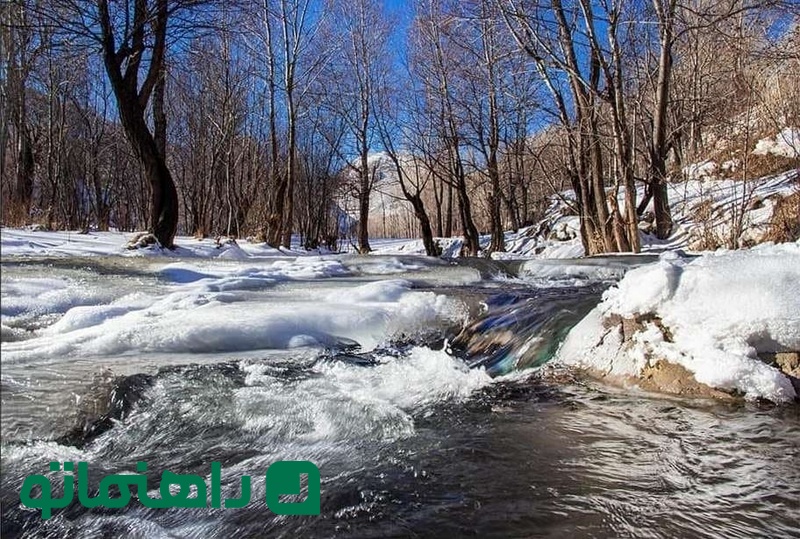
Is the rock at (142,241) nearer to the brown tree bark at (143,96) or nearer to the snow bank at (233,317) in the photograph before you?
the brown tree bark at (143,96)

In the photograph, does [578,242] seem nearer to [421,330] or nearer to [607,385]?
[421,330]

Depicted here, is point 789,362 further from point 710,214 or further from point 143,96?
point 143,96

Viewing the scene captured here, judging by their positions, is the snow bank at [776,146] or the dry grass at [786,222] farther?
the snow bank at [776,146]

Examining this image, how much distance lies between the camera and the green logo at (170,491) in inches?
68.2

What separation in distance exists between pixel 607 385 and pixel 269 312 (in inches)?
98.4

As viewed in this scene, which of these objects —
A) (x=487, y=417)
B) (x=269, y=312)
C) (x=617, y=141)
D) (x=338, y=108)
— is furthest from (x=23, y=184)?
(x=487, y=417)

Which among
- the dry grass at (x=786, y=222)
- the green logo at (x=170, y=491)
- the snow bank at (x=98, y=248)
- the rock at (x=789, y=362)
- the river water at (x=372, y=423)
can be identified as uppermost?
the dry grass at (x=786, y=222)

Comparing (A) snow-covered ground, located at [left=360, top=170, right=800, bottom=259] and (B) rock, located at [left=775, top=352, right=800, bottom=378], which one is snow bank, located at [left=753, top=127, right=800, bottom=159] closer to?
(A) snow-covered ground, located at [left=360, top=170, right=800, bottom=259]

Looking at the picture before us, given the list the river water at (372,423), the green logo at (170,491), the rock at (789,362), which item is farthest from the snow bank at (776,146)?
the green logo at (170,491)

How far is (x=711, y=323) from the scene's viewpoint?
2.68 meters

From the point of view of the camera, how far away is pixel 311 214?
86.6 feet

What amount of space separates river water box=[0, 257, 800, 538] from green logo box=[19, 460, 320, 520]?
39mm

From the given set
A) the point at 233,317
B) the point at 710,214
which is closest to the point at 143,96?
the point at 233,317

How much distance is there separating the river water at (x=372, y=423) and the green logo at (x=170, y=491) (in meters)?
0.04
